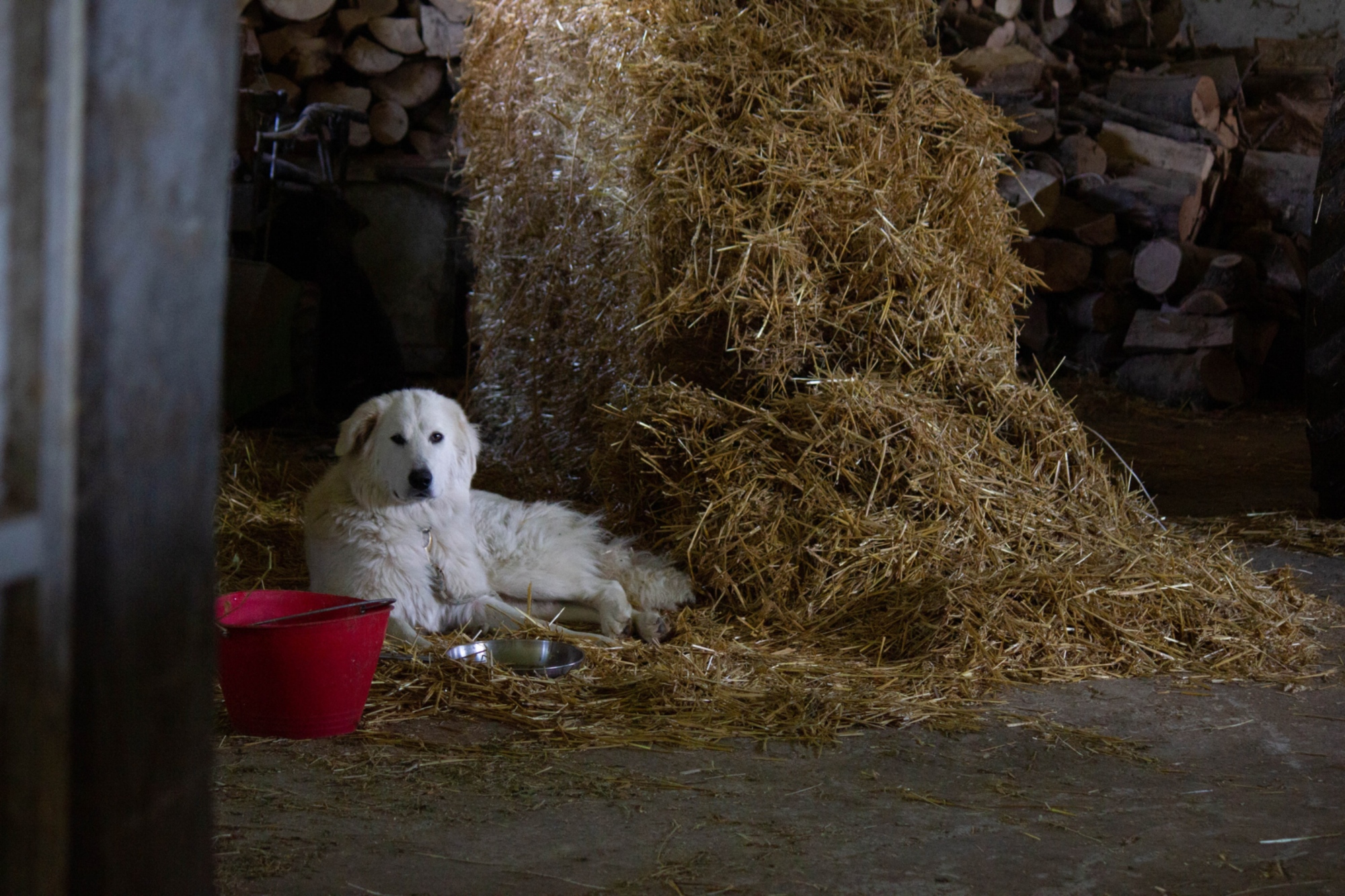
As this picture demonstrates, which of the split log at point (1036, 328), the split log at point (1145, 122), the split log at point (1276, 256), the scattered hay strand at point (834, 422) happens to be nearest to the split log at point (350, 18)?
the scattered hay strand at point (834, 422)

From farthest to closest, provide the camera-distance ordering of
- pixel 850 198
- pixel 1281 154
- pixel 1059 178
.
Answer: pixel 1281 154, pixel 1059 178, pixel 850 198

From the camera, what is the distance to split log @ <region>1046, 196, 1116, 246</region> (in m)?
8.27

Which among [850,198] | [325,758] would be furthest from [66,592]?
[850,198]

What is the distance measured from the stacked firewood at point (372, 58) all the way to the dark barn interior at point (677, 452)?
0.04 meters

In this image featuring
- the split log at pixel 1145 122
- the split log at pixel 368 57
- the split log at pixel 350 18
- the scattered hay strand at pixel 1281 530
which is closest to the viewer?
the scattered hay strand at pixel 1281 530

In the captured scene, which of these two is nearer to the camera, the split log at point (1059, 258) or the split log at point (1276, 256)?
the split log at point (1059, 258)

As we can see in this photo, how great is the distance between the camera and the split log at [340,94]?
807cm

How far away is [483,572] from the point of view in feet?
12.5

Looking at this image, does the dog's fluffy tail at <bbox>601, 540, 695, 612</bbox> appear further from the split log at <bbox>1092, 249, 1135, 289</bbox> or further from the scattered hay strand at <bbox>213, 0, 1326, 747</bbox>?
the split log at <bbox>1092, 249, 1135, 289</bbox>

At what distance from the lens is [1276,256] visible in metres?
8.51

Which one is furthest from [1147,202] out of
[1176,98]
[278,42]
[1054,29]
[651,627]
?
[651,627]

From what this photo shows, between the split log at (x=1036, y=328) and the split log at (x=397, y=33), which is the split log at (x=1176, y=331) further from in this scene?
the split log at (x=397, y=33)

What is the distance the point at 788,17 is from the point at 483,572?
2275 mm

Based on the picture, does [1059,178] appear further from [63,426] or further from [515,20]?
[63,426]
